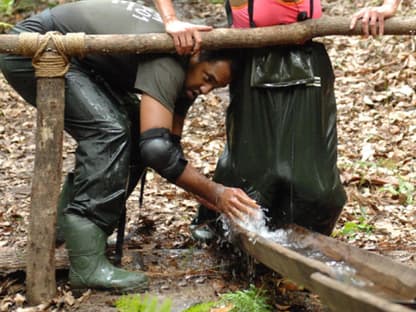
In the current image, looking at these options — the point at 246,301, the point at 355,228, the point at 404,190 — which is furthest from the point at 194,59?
the point at 404,190

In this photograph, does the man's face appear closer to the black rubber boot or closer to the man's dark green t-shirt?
the man's dark green t-shirt

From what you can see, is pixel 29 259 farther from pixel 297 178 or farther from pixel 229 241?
pixel 297 178

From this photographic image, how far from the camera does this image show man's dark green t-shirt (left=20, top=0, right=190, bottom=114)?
434cm

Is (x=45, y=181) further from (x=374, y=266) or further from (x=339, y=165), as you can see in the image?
(x=339, y=165)

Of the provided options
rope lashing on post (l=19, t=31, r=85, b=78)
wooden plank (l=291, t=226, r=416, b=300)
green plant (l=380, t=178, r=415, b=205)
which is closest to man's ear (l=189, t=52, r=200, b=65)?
rope lashing on post (l=19, t=31, r=85, b=78)

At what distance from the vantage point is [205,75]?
14.7 ft

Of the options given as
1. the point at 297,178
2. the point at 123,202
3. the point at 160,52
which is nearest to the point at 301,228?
the point at 297,178

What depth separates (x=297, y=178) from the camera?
4602 millimetres

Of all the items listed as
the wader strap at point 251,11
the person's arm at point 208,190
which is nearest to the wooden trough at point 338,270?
the person's arm at point 208,190

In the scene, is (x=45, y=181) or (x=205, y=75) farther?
(x=205, y=75)

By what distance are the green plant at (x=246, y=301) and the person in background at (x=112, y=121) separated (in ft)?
1.74

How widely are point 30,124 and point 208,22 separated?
495cm

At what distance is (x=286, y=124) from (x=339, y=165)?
9.64 ft

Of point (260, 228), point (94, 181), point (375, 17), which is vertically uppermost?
point (375, 17)
